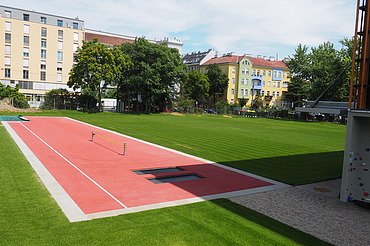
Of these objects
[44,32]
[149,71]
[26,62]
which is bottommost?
[149,71]

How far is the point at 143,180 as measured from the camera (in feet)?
41.8

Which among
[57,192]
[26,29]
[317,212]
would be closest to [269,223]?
[317,212]

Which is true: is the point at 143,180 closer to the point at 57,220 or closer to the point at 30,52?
the point at 57,220

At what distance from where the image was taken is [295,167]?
54.2 feet

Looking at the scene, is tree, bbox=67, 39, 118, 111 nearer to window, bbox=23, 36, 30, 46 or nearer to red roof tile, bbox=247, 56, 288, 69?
window, bbox=23, 36, 30, 46

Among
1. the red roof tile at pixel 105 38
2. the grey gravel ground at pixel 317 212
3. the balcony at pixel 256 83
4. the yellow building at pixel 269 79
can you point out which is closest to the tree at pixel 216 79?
the balcony at pixel 256 83

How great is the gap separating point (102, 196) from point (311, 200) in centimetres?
668

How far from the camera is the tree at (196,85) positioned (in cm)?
7681

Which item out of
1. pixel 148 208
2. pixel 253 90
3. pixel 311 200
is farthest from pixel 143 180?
pixel 253 90

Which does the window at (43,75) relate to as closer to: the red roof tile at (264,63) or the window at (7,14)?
the window at (7,14)

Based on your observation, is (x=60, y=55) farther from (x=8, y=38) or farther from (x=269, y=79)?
(x=269, y=79)

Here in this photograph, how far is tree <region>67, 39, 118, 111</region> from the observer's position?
51094 mm

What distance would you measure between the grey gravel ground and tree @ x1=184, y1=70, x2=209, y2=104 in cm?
6500

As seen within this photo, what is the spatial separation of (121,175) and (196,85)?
64.6 meters
